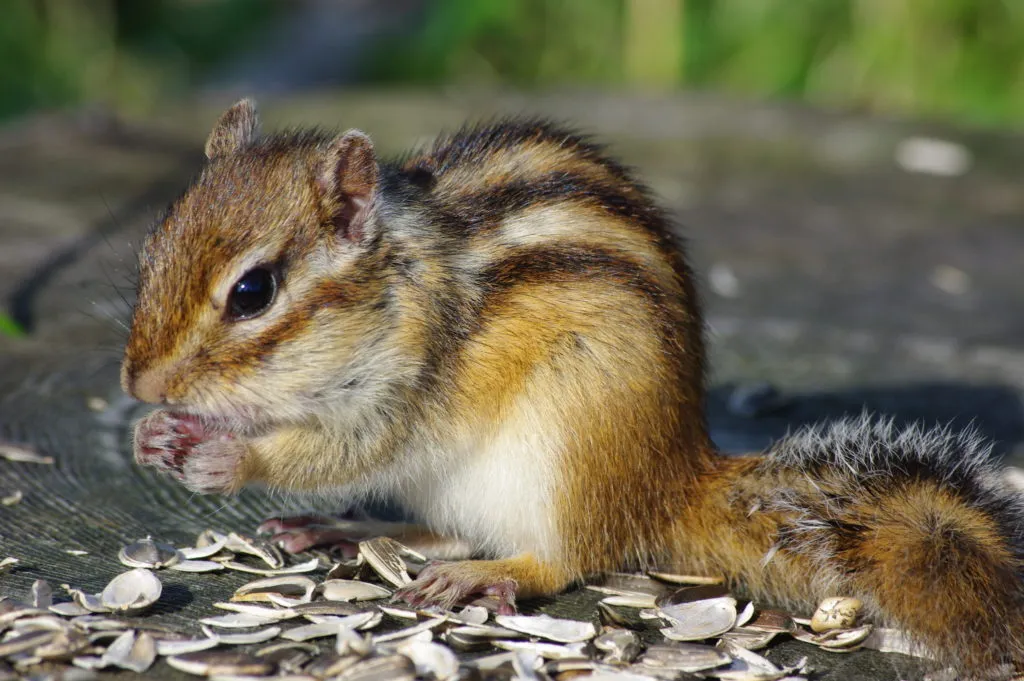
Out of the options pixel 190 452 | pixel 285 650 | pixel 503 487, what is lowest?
pixel 285 650

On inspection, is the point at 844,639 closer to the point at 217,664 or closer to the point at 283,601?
the point at 283,601

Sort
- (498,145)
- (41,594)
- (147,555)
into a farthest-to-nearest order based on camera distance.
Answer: (498,145) < (147,555) < (41,594)

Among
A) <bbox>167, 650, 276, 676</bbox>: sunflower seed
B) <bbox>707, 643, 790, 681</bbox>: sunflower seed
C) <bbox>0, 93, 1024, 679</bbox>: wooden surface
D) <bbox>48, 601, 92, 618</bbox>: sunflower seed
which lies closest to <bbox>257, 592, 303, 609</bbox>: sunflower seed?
<bbox>0, 93, 1024, 679</bbox>: wooden surface

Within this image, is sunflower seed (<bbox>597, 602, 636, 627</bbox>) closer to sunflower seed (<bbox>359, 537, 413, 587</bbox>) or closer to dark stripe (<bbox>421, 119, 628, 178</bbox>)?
sunflower seed (<bbox>359, 537, 413, 587</bbox>)

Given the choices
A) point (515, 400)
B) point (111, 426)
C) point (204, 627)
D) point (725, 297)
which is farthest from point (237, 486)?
point (725, 297)

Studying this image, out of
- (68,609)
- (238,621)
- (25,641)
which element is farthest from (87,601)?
(238,621)

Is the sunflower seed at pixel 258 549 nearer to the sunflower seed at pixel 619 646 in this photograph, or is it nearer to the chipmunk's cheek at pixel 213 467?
the chipmunk's cheek at pixel 213 467

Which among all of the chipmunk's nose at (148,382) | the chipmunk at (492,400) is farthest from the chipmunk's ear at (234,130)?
the chipmunk's nose at (148,382)
